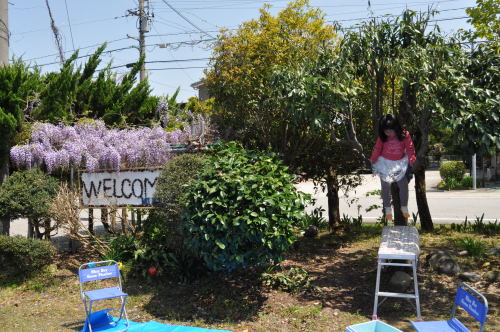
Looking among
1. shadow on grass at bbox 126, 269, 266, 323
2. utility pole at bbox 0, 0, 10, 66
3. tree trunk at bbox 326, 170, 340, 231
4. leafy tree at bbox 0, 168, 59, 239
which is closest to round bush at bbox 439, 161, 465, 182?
tree trunk at bbox 326, 170, 340, 231

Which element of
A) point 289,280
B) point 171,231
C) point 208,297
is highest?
point 171,231

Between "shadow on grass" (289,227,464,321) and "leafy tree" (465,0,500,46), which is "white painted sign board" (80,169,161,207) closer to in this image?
"shadow on grass" (289,227,464,321)

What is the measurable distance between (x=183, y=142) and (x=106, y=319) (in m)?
4.51

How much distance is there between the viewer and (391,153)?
6.69 m

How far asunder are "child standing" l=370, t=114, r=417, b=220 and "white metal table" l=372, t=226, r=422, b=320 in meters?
0.48

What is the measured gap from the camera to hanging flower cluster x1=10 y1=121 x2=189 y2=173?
9.26 metres

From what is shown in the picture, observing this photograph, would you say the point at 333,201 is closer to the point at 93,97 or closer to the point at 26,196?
the point at 26,196

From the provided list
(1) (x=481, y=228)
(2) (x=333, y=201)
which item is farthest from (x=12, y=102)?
(1) (x=481, y=228)

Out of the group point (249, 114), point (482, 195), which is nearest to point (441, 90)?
point (249, 114)

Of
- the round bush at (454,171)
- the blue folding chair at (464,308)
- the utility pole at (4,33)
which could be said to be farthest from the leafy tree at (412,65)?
the round bush at (454,171)

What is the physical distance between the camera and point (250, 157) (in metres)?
6.95

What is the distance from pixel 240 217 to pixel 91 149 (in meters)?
4.96

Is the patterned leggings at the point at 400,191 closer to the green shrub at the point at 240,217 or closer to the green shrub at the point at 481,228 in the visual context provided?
the green shrub at the point at 240,217

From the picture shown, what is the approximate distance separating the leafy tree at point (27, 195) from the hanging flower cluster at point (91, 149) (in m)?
0.97
